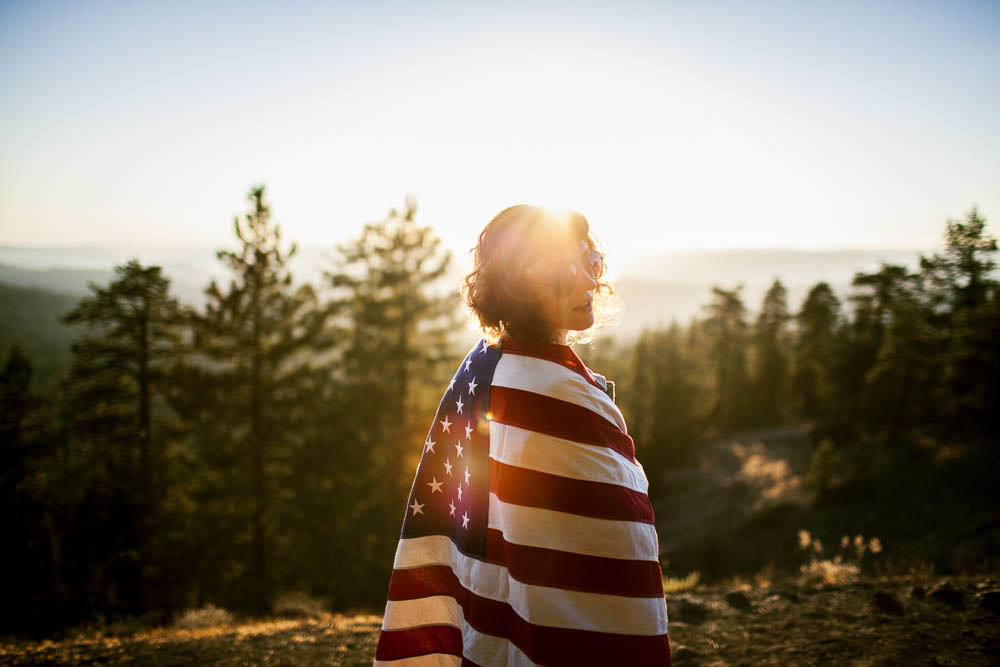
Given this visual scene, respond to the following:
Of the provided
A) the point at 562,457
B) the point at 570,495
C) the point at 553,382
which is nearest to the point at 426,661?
the point at 570,495

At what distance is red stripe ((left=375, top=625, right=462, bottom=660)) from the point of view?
Result: 8.18 ft

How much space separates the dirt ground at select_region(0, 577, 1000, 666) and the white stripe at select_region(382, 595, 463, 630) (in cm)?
278

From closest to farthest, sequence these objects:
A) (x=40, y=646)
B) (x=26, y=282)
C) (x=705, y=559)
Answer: (x=40, y=646) < (x=705, y=559) < (x=26, y=282)

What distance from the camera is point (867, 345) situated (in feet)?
113

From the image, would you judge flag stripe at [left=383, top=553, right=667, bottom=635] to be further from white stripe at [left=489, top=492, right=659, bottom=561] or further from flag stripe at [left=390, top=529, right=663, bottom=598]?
white stripe at [left=489, top=492, right=659, bottom=561]

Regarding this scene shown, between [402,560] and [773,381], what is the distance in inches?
1942

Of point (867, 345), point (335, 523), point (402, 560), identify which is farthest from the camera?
point (867, 345)

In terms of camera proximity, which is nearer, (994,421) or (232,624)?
(232,624)

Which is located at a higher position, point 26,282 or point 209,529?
point 26,282

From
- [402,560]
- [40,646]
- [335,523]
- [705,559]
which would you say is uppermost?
[402,560]

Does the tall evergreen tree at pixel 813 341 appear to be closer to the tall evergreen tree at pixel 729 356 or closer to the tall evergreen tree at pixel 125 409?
the tall evergreen tree at pixel 729 356

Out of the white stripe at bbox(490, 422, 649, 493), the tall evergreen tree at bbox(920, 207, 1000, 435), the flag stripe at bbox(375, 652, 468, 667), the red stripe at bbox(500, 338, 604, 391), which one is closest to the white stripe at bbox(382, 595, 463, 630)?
the flag stripe at bbox(375, 652, 468, 667)

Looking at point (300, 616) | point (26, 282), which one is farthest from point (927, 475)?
point (26, 282)

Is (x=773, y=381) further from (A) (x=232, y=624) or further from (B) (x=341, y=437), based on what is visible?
(A) (x=232, y=624)
